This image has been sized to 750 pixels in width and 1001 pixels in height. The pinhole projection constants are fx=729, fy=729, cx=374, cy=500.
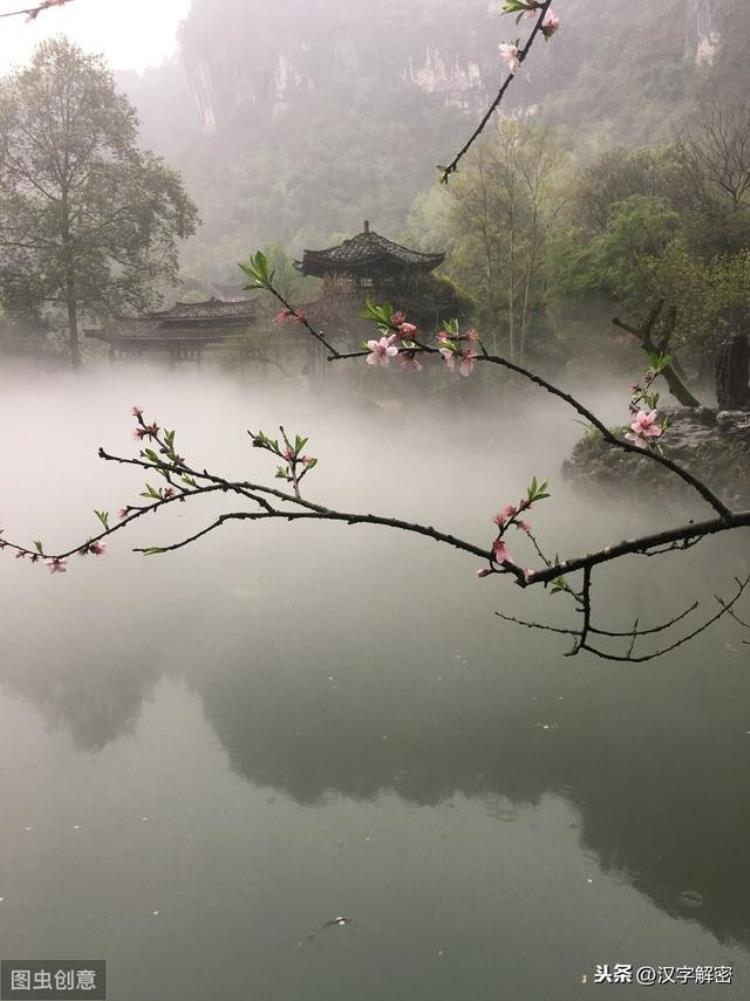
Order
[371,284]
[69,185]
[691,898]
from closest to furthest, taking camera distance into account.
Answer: [691,898] → [371,284] → [69,185]

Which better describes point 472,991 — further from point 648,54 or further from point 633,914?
point 648,54

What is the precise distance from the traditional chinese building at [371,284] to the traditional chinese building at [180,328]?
2684 millimetres

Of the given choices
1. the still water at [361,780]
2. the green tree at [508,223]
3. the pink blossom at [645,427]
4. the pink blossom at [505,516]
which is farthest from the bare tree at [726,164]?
the pink blossom at [505,516]

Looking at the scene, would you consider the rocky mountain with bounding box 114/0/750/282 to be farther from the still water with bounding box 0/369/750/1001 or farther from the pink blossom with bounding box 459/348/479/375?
the pink blossom with bounding box 459/348/479/375

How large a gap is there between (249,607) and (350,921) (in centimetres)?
438

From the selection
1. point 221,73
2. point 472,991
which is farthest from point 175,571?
point 221,73

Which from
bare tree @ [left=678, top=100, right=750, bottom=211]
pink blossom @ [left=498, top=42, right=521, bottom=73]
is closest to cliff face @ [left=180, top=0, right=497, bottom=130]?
bare tree @ [left=678, top=100, right=750, bottom=211]

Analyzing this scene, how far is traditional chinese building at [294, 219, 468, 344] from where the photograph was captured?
18016 millimetres

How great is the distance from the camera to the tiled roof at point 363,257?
18469 mm

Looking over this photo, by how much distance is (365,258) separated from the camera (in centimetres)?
1847

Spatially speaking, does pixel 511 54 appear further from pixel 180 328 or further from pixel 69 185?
pixel 69 185

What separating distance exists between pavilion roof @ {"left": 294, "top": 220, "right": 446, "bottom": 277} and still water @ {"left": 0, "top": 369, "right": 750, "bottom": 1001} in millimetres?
11058

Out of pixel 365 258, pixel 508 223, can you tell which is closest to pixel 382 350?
pixel 365 258

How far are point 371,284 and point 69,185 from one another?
8756 millimetres
